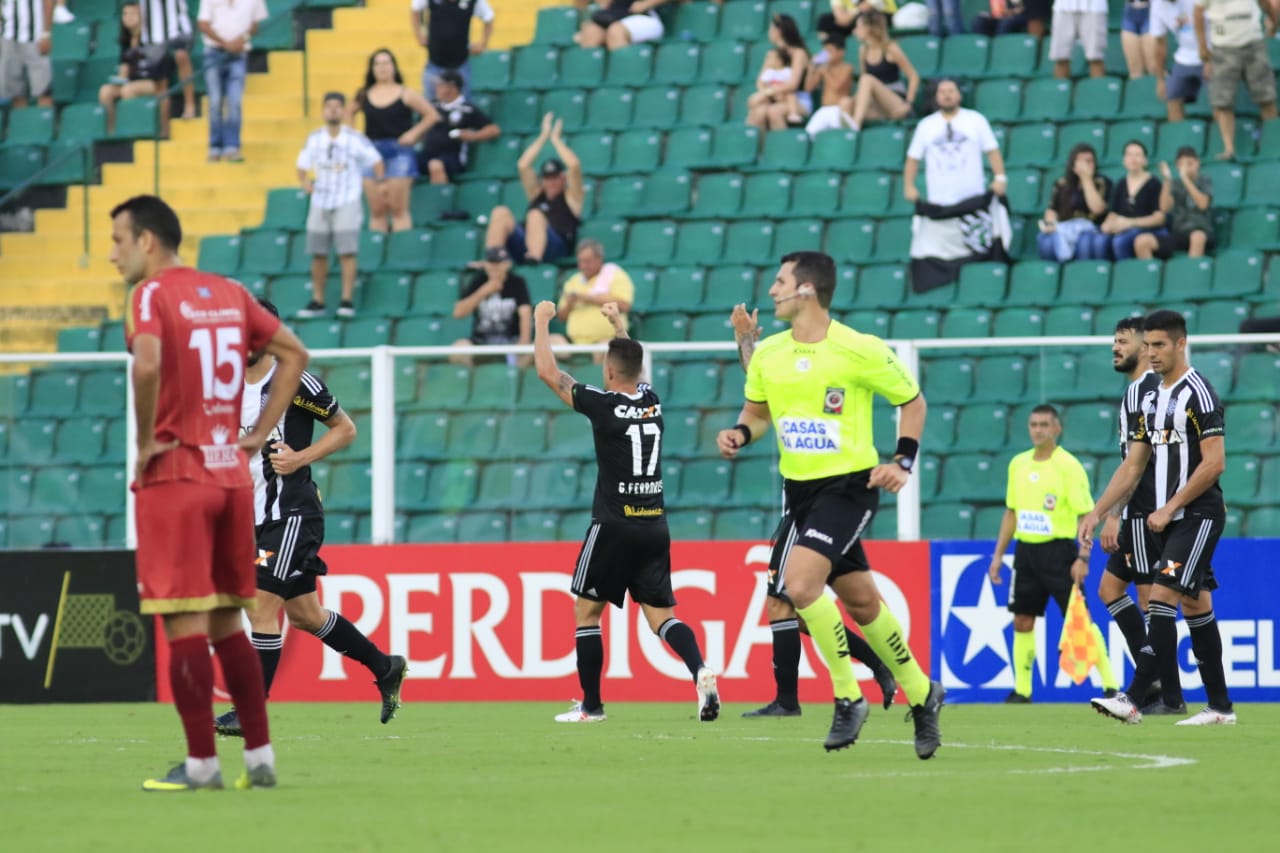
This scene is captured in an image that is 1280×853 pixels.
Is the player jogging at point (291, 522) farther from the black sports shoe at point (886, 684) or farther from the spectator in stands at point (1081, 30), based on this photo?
the spectator in stands at point (1081, 30)

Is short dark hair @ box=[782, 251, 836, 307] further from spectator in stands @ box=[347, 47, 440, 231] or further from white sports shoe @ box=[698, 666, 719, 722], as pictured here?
spectator in stands @ box=[347, 47, 440, 231]

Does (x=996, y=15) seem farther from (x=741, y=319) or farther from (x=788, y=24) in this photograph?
(x=741, y=319)

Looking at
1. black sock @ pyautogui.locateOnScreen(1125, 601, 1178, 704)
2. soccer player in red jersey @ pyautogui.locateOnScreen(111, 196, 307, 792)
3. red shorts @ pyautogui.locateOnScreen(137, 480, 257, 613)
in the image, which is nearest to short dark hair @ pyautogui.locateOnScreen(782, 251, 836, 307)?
soccer player in red jersey @ pyautogui.locateOnScreen(111, 196, 307, 792)

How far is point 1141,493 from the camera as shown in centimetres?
1375

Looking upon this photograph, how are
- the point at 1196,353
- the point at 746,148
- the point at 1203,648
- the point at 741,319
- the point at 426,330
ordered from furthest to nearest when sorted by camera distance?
the point at 746,148 < the point at 426,330 < the point at 1196,353 < the point at 1203,648 < the point at 741,319

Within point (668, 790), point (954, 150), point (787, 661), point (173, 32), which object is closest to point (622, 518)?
point (787, 661)

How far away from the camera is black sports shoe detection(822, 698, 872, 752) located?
32.7ft

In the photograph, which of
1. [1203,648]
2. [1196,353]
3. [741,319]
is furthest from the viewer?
[1196,353]

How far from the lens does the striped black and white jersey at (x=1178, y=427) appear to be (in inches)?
512

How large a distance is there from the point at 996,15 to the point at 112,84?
9.71 metres

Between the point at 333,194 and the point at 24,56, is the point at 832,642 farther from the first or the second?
the point at 24,56

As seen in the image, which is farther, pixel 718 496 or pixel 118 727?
pixel 718 496

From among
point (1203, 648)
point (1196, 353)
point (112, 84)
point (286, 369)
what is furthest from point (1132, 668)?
point (112, 84)

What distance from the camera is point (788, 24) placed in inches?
870
